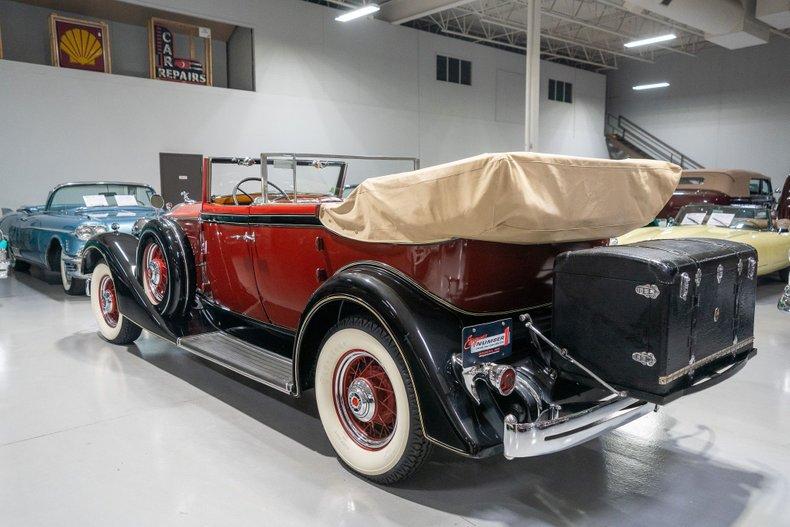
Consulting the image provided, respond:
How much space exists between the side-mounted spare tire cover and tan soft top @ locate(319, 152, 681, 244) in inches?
69.9

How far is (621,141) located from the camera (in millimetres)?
22938

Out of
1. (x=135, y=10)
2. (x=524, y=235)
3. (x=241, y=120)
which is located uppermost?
(x=135, y=10)

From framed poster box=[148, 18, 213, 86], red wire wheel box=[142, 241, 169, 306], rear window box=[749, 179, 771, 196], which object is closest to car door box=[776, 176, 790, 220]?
rear window box=[749, 179, 771, 196]

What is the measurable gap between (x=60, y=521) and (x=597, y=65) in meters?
Answer: 23.6

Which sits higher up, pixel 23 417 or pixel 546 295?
pixel 546 295

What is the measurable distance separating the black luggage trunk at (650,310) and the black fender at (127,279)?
2674 millimetres

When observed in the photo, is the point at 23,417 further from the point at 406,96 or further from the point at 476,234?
the point at 406,96

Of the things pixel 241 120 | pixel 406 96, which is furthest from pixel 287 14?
pixel 406 96

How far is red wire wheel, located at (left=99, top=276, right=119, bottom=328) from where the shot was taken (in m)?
4.74

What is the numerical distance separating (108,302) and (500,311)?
3.69 m

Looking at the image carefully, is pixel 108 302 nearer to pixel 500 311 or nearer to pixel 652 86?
pixel 500 311

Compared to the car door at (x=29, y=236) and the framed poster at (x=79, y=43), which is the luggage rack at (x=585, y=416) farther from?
the framed poster at (x=79, y=43)

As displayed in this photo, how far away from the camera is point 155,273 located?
4301mm

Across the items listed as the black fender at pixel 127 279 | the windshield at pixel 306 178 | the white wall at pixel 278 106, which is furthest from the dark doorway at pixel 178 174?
the windshield at pixel 306 178
